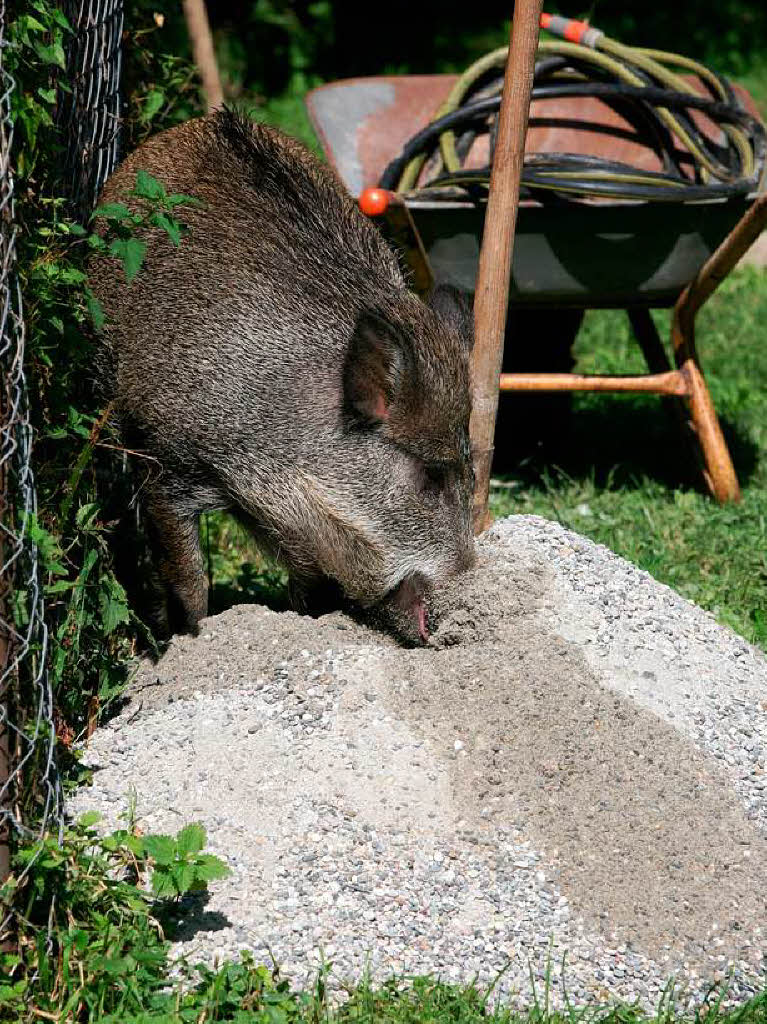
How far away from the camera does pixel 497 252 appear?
3943 mm

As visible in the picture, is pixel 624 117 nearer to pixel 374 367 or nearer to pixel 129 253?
pixel 374 367

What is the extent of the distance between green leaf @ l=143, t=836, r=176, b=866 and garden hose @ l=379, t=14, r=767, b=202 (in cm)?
282

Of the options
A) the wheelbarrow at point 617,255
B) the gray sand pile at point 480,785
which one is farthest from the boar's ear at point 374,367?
the wheelbarrow at point 617,255

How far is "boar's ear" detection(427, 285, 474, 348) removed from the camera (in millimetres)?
4195

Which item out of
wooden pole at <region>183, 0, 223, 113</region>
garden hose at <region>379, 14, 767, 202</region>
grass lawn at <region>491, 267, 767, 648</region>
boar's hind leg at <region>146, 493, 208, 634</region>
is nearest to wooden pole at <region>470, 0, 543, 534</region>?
garden hose at <region>379, 14, 767, 202</region>

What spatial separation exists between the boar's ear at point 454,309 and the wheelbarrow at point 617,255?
1.62 ft

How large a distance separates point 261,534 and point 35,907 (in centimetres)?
170

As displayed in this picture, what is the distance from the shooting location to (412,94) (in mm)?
5957

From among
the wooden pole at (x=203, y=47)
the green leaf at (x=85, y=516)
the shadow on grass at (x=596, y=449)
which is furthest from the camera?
the wooden pole at (x=203, y=47)

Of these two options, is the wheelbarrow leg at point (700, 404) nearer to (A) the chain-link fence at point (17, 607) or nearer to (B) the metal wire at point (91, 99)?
(B) the metal wire at point (91, 99)

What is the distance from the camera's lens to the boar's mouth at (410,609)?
384 cm

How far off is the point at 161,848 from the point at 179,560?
141cm

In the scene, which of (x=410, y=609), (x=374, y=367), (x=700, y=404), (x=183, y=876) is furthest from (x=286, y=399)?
(x=700, y=404)

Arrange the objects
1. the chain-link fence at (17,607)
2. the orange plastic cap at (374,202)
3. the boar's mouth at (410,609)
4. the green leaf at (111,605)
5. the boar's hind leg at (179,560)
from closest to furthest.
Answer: the chain-link fence at (17,607), the green leaf at (111,605), the boar's mouth at (410,609), the boar's hind leg at (179,560), the orange plastic cap at (374,202)
